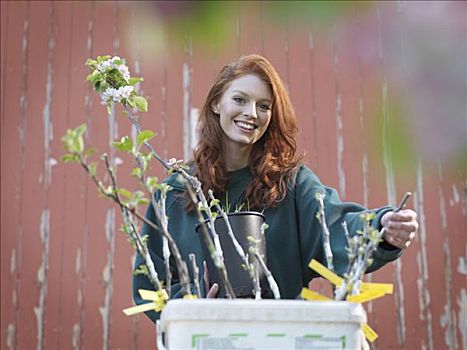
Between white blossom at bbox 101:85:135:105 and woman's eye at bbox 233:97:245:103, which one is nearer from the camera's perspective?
white blossom at bbox 101:85:135:105

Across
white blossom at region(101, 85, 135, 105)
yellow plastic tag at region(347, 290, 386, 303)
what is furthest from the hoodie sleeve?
white blossom at region(101, 85, 135, 105)

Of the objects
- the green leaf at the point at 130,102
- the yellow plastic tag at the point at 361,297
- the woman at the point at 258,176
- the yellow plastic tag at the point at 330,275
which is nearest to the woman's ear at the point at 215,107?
the woman at the point at 258,176

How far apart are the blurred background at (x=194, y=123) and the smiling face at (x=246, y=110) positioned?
47.1 inches

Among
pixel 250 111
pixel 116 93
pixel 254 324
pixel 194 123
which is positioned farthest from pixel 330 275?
pixel 194 123

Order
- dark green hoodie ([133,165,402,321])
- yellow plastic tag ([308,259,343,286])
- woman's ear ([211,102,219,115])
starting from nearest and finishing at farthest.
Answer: yellow plastic tag ([308,259,343,286]) < dark green hoodie ([133,165,402,321]) < woman's ear ([211,102,219,115])

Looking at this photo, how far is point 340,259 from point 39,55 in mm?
2149

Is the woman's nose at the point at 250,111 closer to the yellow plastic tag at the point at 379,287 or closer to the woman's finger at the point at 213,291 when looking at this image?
the woman's finger at the point at 213,291

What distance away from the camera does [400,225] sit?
146cm

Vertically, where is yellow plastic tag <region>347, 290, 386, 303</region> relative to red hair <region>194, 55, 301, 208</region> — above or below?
below

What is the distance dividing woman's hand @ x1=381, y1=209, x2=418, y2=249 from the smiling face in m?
0.71

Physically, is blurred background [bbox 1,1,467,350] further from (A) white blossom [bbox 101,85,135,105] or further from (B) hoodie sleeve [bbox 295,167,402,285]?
(A) white blossom [bbox 101,85,135,105]

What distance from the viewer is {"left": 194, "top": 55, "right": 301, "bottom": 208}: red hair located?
2.13m

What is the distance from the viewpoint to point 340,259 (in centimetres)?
180

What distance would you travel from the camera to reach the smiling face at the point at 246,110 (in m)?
2.15
